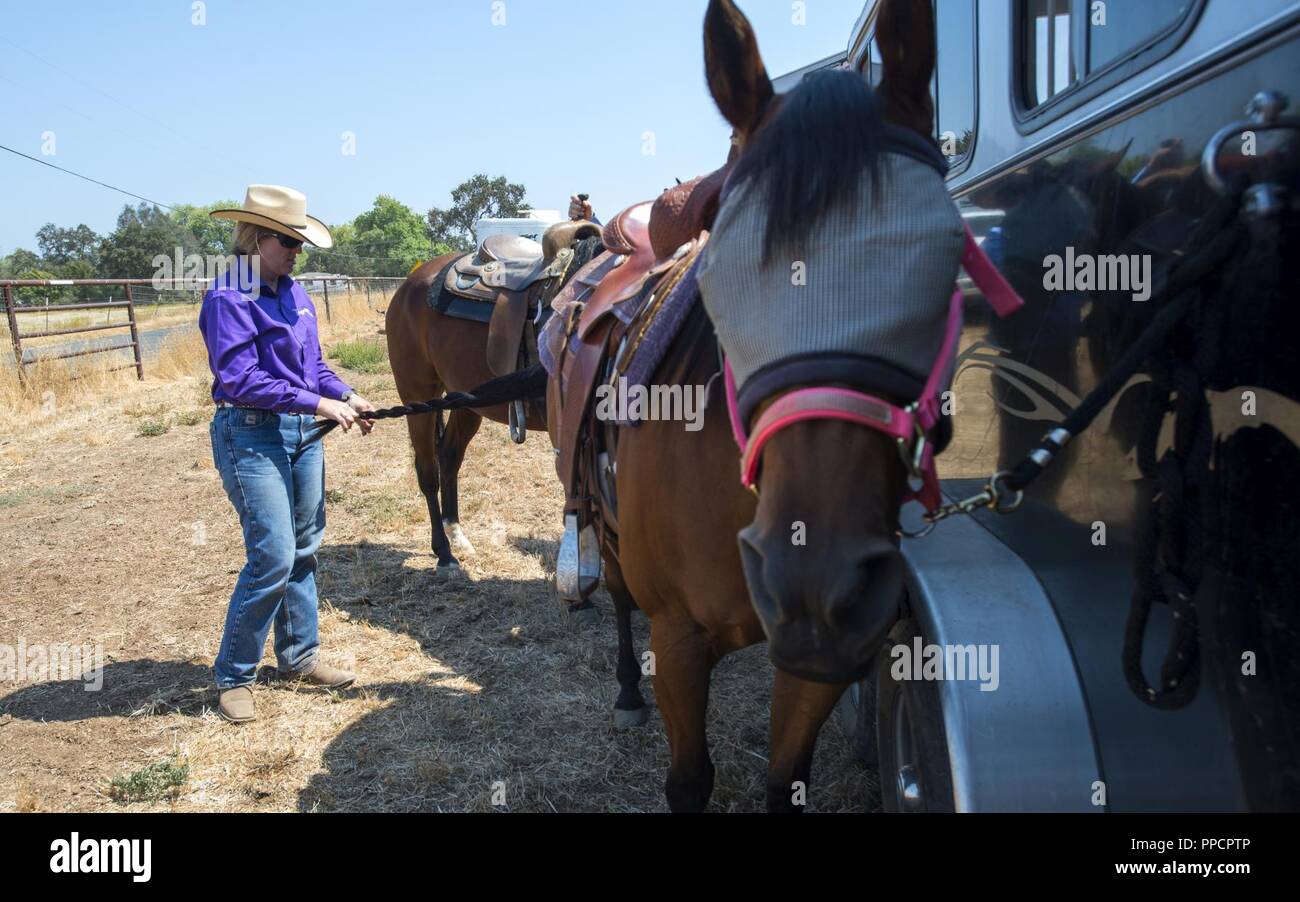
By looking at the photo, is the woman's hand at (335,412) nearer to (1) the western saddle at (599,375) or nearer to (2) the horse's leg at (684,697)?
(1) the western saddle at (599,375)

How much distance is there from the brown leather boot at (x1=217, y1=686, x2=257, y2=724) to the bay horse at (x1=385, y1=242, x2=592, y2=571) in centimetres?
182

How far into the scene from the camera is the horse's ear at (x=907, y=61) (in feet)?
4.84

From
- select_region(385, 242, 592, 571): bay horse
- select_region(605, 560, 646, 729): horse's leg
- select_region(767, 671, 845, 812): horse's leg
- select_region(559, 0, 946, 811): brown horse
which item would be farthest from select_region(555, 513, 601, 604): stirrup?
select_region(385, 242, 592, 571): bay horse

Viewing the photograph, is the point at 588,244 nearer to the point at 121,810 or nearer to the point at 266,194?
the point at 266,194

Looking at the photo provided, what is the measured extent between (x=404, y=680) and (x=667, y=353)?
2.66 meters

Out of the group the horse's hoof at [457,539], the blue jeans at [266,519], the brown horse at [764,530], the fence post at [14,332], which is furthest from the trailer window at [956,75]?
the fence post at [14,332]

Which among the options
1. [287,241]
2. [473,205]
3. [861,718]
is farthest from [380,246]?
[861,718]

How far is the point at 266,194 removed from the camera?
3352 millimetres

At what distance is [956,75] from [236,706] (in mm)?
3902

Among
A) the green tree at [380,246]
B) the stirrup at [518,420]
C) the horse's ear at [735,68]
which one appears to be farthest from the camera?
the green tree at [380,246]

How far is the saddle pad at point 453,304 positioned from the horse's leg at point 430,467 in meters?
0.79

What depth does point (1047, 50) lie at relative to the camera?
1975 millimetres

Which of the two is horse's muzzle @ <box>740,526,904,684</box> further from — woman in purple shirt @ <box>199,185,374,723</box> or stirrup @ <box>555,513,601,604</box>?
woman in purple shirt @ <box>199,185,374,723</box>
